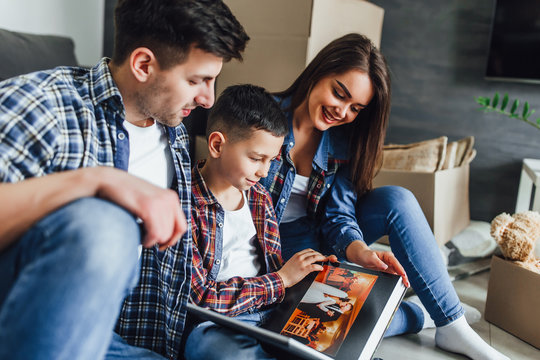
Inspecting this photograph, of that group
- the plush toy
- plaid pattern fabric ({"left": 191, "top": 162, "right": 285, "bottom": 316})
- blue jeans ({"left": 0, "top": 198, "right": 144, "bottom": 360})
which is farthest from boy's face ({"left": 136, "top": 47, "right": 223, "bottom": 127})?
the plush toy

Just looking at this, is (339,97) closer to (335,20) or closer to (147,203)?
(335,20)

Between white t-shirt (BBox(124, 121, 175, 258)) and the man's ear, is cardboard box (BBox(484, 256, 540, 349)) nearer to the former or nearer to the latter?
white t-shirt (BBox(124, 121, 175, 258))

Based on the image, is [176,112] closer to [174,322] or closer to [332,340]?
[174,322]

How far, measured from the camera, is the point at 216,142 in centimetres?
105

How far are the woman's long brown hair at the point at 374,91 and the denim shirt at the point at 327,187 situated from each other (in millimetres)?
30

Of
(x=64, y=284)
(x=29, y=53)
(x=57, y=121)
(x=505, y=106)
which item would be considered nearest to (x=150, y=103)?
(x=57, y=121)

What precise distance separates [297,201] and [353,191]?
6.3 inches

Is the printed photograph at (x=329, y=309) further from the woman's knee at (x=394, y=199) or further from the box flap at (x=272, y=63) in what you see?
the box flap at (x=272, y=63)

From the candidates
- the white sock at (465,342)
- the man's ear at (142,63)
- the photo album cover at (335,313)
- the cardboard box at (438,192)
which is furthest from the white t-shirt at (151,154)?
the cardboard box at (438,192)

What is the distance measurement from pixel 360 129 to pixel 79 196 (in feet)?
2.98

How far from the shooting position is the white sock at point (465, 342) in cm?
109

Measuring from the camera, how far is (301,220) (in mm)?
1269

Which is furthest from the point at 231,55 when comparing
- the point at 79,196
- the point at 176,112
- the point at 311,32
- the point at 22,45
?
the point at 22,45

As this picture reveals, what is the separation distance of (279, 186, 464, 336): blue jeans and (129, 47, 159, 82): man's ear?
61 centimetres
